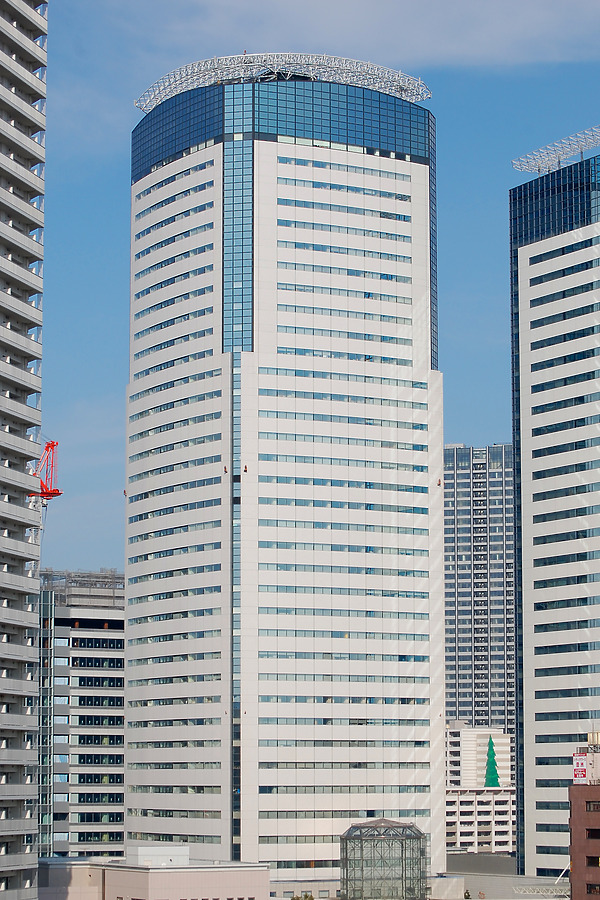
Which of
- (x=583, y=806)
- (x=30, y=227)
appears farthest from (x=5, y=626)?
(x=583, y=806)

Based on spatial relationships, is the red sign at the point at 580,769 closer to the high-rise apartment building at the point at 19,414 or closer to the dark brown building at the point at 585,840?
the dark brown building at the point at 585,840

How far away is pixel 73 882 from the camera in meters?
190

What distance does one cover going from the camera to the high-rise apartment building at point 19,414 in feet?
478

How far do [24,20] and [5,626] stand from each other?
61641 mm

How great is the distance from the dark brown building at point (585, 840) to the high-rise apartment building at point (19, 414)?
61.1 meters

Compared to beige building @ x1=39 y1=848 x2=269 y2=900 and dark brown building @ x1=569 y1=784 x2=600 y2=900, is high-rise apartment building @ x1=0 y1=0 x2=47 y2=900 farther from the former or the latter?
dark brown building @ x1=569 y1=784 x2=600 y2=900

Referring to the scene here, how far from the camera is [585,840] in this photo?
169 m

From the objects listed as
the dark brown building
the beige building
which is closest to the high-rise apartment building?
the beige building

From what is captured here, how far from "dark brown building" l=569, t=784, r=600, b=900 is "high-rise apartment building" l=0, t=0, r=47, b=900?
201ft

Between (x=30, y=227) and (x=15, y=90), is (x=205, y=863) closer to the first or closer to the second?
(x=30, y=227)

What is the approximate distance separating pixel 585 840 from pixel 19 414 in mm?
78985

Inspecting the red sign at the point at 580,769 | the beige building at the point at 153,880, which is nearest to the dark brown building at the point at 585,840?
the red sign at the point at 580,769

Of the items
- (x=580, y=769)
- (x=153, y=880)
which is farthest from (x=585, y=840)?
(x=153, y=880)

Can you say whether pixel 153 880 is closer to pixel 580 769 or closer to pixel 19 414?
pixel 580 769
